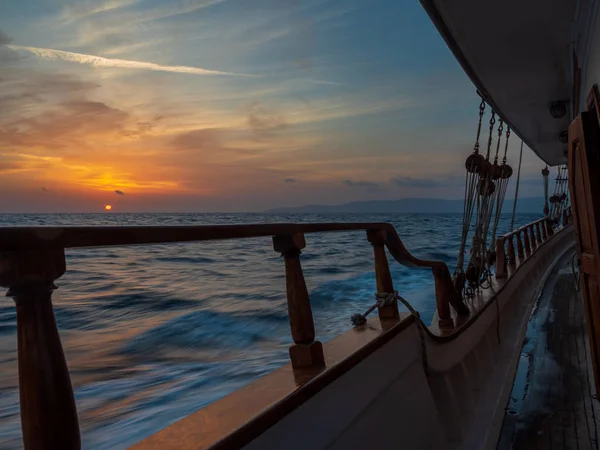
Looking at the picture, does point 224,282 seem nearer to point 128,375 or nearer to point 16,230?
point 128,375

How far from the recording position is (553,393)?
289cm

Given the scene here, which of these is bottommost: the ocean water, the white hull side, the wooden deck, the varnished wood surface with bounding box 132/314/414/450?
the ocean water

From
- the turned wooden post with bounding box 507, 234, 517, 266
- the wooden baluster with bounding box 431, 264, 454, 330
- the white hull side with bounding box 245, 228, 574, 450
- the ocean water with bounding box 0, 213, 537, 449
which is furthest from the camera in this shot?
the turned wooden post with bounding box 507, 234, 517, 266

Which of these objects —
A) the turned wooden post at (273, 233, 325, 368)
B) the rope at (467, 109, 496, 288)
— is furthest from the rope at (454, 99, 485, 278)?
the turned wooden post at (273, 233, 325, 368)

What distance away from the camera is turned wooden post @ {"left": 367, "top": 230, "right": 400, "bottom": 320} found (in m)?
2.06

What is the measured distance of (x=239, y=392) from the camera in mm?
1213

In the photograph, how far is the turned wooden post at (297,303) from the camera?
1.39 m

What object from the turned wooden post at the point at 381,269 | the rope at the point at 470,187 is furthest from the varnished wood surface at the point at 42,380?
the rope at the point at 470,187

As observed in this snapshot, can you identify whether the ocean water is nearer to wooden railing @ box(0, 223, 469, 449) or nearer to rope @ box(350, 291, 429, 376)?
wooden railing @ box(0, 223, 469, 449)

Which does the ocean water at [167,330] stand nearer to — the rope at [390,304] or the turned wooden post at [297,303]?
the turned wooden post at [297,303]

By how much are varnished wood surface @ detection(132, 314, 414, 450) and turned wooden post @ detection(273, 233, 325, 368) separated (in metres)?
0.05

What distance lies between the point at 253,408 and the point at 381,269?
1.11 meters

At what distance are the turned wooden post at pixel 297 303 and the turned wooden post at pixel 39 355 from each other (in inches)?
29.4

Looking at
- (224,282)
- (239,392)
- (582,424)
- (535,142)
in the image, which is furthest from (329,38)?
(239,392)
